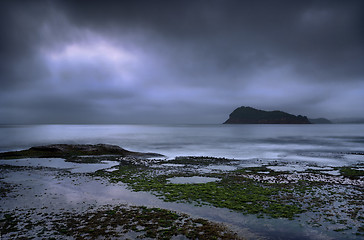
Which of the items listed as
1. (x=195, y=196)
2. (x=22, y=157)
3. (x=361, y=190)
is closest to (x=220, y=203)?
(x=195, y=196)

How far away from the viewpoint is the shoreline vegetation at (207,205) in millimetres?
12352

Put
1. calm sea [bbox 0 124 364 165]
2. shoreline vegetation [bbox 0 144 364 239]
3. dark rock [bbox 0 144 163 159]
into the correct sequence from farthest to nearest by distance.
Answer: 1. calm sea [bbox 0 124 364 165]
2. dark rock [bbox 0 144 163 159]
3. shoreline vegetation [bbox 0 144 364 239]

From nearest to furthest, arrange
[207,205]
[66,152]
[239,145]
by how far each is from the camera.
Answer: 1. [207,205]
2. [66,152]
3. [239,145]

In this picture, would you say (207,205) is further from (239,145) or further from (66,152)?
(239,145)

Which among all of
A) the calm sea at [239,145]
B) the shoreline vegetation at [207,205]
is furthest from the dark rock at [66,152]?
the shoreline vegetation at [207,205]

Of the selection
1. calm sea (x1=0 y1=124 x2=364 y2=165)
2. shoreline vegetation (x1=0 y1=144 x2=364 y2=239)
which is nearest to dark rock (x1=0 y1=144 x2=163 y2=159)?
calm sea (x1=0 y1=124 x2=364 y2=165)

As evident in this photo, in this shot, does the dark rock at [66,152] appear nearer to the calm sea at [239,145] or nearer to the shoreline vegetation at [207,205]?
the calm sea at [239,145]

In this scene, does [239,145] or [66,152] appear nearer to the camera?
[66,152]

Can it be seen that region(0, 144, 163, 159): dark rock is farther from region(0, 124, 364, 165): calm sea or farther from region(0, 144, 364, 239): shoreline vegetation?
Answer: region(0, 144, 364, 239): shoreline vegetation

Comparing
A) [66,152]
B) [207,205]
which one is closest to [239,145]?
[66,152]

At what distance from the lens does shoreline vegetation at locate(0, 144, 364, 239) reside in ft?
40.5

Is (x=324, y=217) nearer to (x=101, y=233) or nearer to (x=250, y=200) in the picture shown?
(x=250, y=200)

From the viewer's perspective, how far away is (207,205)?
16672 mm

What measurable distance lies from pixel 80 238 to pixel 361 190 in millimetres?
23604
